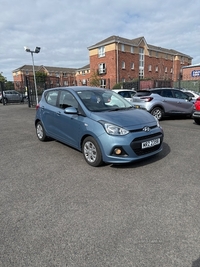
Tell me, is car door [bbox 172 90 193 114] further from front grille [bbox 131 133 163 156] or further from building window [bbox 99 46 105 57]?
building window [bbox 99 46 105 57]

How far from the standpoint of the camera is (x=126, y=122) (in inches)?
148

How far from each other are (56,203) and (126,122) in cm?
191

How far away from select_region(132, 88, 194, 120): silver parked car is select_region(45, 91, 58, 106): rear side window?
4.52 metres

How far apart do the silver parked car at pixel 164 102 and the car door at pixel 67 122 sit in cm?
479

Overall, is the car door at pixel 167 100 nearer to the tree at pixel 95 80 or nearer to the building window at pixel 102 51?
the tree at pixel 95 80

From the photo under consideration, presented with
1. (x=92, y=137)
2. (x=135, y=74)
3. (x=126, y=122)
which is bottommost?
(x=92, y=137)

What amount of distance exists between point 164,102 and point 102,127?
607 centimetres

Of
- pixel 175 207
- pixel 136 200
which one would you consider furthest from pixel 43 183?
pixel 175 207

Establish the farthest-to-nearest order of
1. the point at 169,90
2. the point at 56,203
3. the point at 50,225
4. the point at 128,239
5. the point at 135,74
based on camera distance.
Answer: the point at 135,74, the point at 169,90, the point at 56,203, the point at 50,225, the point at 128,239

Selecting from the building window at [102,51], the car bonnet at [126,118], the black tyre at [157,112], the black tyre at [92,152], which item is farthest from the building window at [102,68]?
the black tyre at [92,152]

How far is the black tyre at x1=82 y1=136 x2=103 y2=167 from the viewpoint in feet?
12.5

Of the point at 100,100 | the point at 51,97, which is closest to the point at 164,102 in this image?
the point at 100,100

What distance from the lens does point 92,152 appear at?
3973mm

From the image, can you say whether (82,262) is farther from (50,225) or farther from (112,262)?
(50,225)
